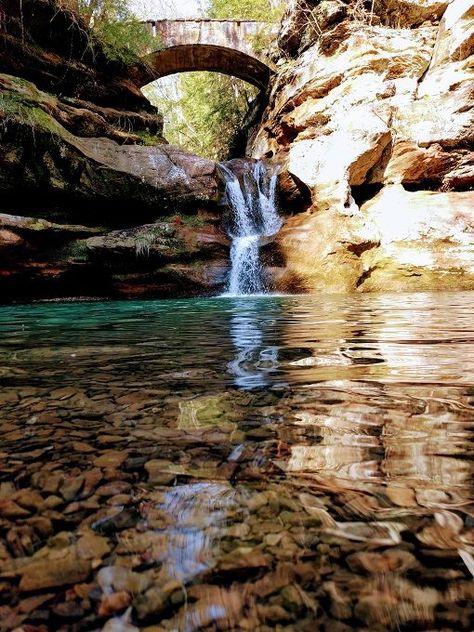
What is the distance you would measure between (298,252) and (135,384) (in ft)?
24.2

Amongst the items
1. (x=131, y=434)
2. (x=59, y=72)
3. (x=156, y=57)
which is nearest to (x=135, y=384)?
(x=131, y=434)

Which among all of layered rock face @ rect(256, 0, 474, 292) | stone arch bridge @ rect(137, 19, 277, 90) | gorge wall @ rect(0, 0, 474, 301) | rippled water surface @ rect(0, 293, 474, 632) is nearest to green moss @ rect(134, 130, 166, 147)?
gorge wall @ rect(0, 0, 474, 301)

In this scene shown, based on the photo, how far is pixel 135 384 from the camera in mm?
1657

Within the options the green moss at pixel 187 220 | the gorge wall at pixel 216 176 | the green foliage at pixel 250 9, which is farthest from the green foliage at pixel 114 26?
the green moss at pixel 187 220

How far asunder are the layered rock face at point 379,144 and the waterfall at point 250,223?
557 millimetres

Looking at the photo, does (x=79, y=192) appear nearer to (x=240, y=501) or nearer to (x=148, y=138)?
(x=148, y=138)

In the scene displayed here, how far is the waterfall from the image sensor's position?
897 centimetres

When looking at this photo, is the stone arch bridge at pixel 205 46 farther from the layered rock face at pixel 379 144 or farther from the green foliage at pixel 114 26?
the layered rock face at pixel 379 144

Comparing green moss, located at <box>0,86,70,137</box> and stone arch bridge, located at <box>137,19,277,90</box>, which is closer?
green moss, located at <box>0,86,70,137</box>

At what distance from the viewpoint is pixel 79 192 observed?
27.6 ft

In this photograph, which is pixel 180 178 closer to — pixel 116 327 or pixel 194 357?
pixel 116 327

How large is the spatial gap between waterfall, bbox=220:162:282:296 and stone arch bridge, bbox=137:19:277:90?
4646 millimetres

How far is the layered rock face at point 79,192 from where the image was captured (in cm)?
770

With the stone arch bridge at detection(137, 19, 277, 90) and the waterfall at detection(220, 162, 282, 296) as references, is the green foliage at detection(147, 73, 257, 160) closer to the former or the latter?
the stone arch bridge at detection(137, 19, 277, 90)
